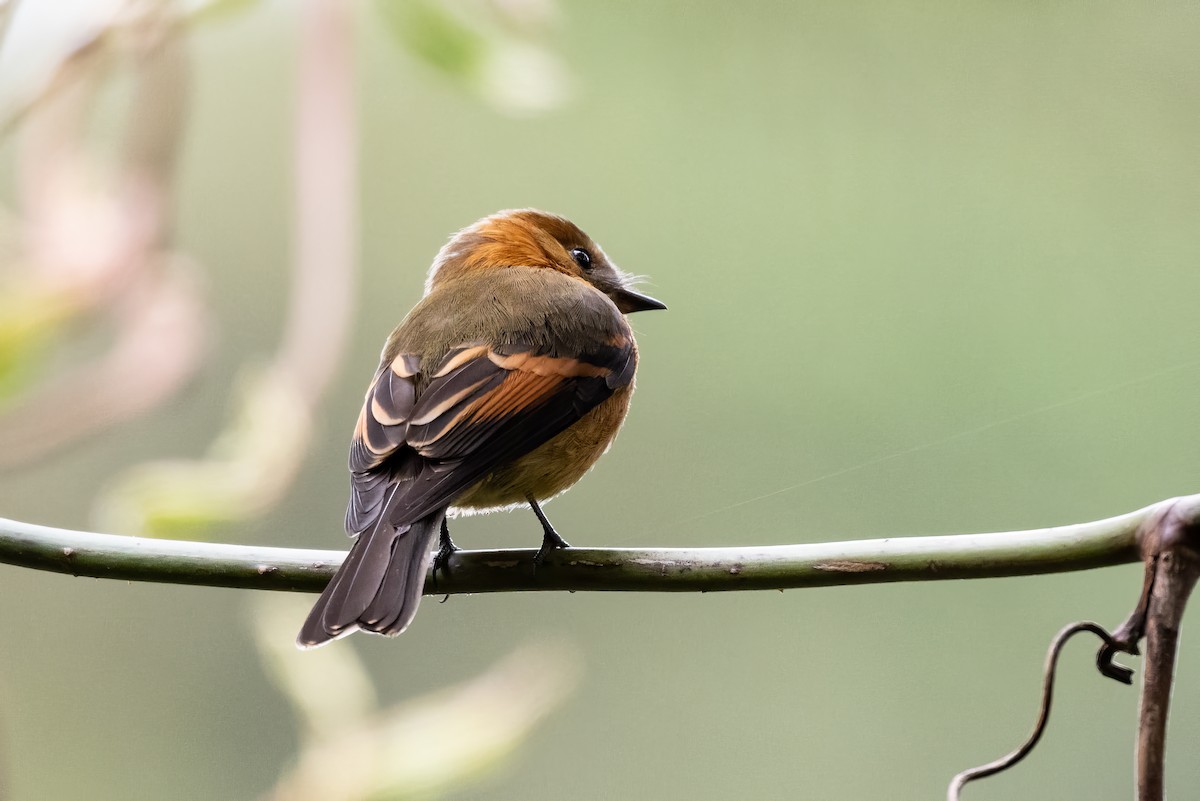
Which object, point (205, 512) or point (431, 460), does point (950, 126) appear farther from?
point (205, 512)

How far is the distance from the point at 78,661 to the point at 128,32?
114cm

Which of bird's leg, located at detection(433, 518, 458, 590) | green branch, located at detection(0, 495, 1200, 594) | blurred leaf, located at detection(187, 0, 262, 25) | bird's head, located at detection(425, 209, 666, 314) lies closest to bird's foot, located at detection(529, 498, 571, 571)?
bird's leg, located at detection(433, 518, 458, 590)

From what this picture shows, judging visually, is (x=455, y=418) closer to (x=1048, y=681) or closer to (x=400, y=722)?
(x=400, y=722)

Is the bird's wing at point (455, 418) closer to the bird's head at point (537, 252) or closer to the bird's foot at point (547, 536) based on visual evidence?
the bird's foot at point (547, 536)

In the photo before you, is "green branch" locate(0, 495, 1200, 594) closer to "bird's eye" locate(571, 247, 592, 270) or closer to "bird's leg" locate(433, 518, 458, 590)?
"bird's leg" locate(433, 518, 458, 590)

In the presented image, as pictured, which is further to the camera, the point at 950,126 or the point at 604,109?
the point at 604,109

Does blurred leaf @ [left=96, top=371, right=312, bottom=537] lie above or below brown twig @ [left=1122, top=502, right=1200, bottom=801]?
below

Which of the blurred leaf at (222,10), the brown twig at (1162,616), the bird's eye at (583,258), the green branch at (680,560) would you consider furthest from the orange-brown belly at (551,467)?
the brown twig at (1162,616)

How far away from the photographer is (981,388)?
199cm

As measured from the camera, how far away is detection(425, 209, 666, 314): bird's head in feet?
6.99

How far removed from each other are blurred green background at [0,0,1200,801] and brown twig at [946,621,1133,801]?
64 cm

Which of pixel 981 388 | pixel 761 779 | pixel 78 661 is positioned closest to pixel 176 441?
pixel 78 661

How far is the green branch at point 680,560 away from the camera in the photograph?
906 mm

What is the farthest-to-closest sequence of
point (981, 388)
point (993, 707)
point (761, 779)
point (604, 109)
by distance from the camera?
point (604, 109)
point (981, 388)
point (993, 707)
point (761, 779)
